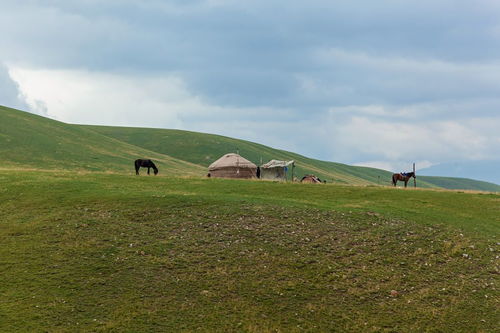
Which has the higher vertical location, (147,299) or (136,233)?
(136,233)

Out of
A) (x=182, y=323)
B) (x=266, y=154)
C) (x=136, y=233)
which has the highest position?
(x=266, y=154)

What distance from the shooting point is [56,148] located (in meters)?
102

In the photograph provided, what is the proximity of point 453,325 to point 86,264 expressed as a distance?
1548cm

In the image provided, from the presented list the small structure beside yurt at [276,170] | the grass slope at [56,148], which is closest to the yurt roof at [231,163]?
the small structure beside yurt at [276,170]

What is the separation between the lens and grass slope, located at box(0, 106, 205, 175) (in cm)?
8825

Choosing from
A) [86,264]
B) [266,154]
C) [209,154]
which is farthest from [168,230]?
[266,154]

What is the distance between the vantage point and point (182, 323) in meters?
15.9

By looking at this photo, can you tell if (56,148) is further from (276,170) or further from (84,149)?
(276,170)

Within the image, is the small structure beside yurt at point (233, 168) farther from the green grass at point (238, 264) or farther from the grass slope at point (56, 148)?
the grass slope at point (56, 148)

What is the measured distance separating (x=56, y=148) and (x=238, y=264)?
9331cm

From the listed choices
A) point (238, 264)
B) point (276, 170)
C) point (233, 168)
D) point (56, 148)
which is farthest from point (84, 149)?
point (238, 264)

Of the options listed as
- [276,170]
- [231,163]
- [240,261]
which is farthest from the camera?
[276,170]

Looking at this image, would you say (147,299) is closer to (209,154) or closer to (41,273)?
(41,273)

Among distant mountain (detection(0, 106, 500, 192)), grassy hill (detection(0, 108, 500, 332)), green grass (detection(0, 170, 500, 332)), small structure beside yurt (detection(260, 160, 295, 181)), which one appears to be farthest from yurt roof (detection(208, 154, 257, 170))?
green grass (detection(0, 170, 500, 332))
